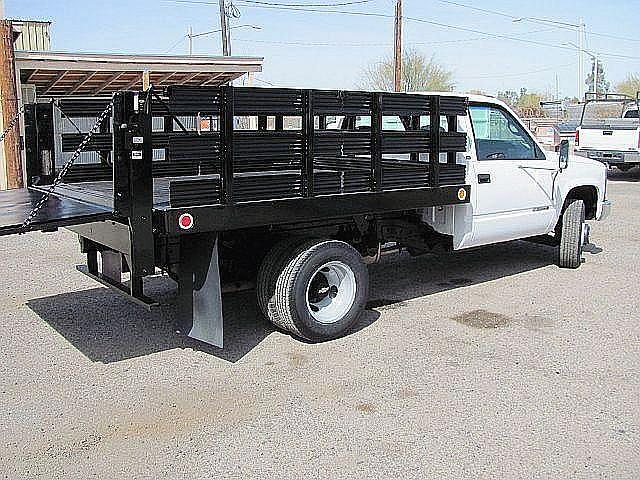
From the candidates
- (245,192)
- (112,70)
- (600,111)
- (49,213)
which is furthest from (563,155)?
(600,111)

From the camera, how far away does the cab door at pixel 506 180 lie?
23.5 ft

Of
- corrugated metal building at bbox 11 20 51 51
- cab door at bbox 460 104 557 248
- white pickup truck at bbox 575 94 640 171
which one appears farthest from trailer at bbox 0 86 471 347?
corrugated metal building at bbox 11 20 51 51

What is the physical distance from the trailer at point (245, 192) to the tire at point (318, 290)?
11 mm

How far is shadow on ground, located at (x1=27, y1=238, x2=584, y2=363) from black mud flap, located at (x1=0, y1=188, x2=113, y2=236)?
45.4 inches

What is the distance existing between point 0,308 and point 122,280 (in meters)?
1.91

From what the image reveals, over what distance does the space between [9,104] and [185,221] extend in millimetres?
9646

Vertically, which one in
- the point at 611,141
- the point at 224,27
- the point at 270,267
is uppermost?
the point at 224,27

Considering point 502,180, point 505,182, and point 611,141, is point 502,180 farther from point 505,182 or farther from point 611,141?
point 611,141

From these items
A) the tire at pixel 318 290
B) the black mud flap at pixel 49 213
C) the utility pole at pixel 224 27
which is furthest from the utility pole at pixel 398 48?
the black mud flap at pixel 49 213

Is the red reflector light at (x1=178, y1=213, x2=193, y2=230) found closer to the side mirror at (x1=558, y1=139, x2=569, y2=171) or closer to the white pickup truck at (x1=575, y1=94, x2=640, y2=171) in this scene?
the side mirror at (x1=558, y1=139, x2=569, y2=171)

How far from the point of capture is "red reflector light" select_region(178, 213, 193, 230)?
16.1 ft

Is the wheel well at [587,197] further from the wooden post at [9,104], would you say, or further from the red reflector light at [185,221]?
the wooden post at [9,104]

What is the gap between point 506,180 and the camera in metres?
7.41

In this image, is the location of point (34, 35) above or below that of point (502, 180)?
above
